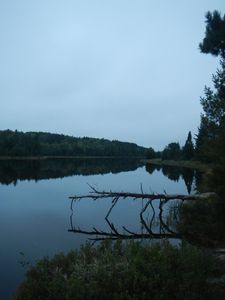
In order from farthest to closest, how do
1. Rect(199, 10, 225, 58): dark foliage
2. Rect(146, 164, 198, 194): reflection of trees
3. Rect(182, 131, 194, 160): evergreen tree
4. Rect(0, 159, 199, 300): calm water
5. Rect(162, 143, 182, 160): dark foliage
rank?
Rect(162, 143, 182, 160): dark foliage → Rect(182, 131, 194, 160): evergreen tree → Rect(146, 164, 198, 194): reflection of trees → Rect(199, 10, 225, 58): dark foliage → Rect(0, 159, 199, 300): calm water

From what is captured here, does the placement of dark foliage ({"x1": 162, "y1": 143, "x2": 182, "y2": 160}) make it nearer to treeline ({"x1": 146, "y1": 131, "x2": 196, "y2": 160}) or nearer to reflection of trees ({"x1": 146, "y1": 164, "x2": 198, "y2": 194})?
treeline ({"x1": 146, "y1": 131, "x2": 196, "y2": 160})

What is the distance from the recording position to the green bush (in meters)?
5.69

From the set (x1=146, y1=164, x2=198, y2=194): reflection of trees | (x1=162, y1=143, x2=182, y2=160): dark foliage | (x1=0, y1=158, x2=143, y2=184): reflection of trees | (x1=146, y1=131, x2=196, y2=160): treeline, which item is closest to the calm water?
(x1=146, y1=164, x2=198, y2=194): reflection of trees

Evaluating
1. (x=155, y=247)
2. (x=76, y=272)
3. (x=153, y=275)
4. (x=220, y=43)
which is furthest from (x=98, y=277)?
(x=220, y=43)

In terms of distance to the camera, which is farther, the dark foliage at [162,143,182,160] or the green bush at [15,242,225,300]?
the dark foliage at [162,143,182,160]

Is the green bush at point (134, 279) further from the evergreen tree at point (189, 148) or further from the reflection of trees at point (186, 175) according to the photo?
the evergreen tree at point (189, 148)

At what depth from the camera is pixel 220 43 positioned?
1605cm

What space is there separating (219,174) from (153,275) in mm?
4346

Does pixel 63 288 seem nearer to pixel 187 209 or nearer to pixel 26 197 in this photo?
pixel 187 209

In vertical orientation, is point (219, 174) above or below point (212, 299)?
above

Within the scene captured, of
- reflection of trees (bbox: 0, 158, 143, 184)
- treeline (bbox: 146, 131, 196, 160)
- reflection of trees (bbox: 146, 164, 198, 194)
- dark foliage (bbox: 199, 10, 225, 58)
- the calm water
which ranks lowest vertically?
the calm water

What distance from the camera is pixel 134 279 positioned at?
19.2ft

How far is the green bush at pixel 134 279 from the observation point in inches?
224

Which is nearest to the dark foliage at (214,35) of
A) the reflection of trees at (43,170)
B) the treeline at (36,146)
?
the reflection of trees at (43,170)
